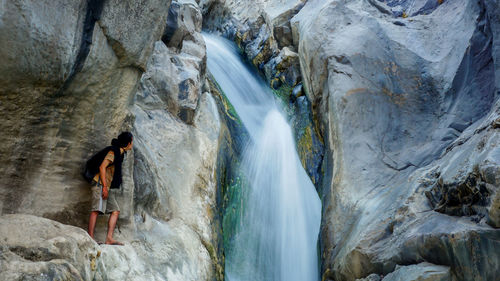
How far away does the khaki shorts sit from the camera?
552cm

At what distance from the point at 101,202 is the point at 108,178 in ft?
1.23

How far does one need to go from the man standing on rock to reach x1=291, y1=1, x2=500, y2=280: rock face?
12.6ft

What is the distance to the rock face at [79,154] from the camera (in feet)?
14.0

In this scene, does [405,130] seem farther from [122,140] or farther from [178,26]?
[178,26]

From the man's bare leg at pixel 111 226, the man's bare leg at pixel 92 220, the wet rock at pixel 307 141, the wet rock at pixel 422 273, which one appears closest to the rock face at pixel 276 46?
the wet rock at pixel 307 141

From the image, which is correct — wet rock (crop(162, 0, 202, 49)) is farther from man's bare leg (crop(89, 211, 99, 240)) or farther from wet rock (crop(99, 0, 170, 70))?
man's bare leg (crop(89, 211, 99, 240))

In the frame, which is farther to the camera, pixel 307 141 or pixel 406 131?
pixel 307 141

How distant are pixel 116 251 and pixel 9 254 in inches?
67.4

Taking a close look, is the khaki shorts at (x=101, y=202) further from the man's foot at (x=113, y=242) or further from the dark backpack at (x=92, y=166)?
the man's foot at (x=113, y=242)

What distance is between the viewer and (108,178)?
227 inches

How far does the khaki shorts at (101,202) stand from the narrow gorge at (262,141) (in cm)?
23

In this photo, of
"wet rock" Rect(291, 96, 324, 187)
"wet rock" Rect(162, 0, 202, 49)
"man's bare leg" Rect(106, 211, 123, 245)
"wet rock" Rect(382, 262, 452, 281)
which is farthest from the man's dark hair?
"wet rock" Rect(291, 96, 324, 187)

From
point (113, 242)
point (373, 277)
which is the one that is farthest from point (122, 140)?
point (373, 277)

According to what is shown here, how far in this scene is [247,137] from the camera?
11.9 meters
